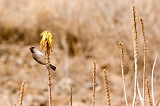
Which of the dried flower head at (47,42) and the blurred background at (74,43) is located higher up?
the blurred background at (74,43)

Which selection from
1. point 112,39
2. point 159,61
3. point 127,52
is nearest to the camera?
point 159,61

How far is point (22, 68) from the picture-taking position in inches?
205

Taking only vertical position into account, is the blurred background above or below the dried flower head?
above

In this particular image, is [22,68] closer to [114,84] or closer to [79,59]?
[79,59]

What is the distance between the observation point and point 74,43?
5363 mm

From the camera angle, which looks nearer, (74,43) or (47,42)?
(47,42)

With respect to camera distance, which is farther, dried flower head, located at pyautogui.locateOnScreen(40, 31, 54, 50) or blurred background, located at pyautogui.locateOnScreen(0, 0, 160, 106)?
blurred background, located at pyautogui.locateOnScreen(0, 0, 160, 106)

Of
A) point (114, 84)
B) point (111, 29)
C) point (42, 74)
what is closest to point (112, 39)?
point (111, 29)

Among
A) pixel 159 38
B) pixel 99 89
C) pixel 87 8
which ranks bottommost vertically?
pixel 99 89

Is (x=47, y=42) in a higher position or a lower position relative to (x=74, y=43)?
lower

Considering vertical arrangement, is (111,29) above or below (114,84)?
above

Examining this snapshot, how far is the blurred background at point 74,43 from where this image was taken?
461 centimetres

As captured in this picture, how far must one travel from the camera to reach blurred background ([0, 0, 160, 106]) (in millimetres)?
4609

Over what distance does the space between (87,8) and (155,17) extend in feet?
3.53
